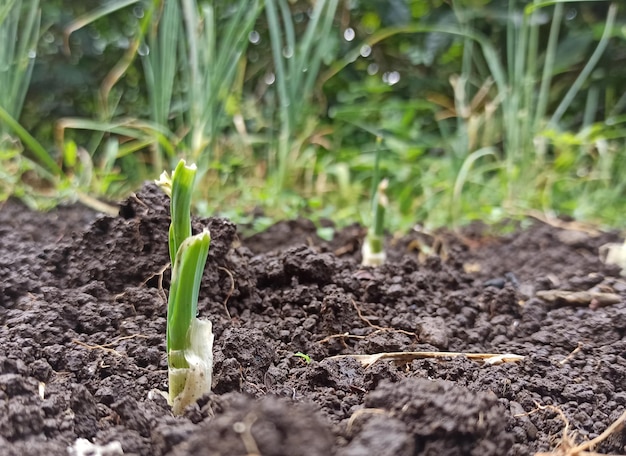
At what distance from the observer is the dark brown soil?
52cm

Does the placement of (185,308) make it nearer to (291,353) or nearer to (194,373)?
(194,373)

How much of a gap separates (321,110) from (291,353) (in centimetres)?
222

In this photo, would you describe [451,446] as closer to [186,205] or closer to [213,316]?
[186,205]

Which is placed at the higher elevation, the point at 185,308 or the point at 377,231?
the point at 185,308

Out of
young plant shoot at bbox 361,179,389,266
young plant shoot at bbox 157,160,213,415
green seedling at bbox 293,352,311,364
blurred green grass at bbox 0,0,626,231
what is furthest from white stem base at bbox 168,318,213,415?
blurred green grass at bbox 0,0,626,231

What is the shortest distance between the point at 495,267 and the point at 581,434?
33.5 inches

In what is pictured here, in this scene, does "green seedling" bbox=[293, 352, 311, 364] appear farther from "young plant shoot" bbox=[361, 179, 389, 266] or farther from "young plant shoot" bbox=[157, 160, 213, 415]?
"young plant shoot" bbox=[361, 179, 389, 266]

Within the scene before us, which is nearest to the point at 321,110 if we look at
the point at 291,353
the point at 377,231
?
the point at 377,231

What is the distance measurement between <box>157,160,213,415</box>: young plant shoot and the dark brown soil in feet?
0.10

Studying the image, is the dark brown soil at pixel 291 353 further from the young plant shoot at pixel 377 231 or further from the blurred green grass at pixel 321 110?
the blurred green grass at pixel 321 110

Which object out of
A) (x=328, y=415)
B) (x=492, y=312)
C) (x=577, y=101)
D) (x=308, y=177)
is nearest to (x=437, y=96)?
(x=577, y=101)

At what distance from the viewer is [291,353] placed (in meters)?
0.80

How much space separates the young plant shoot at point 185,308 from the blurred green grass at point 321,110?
2.68ft

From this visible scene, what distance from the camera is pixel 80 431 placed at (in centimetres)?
57
